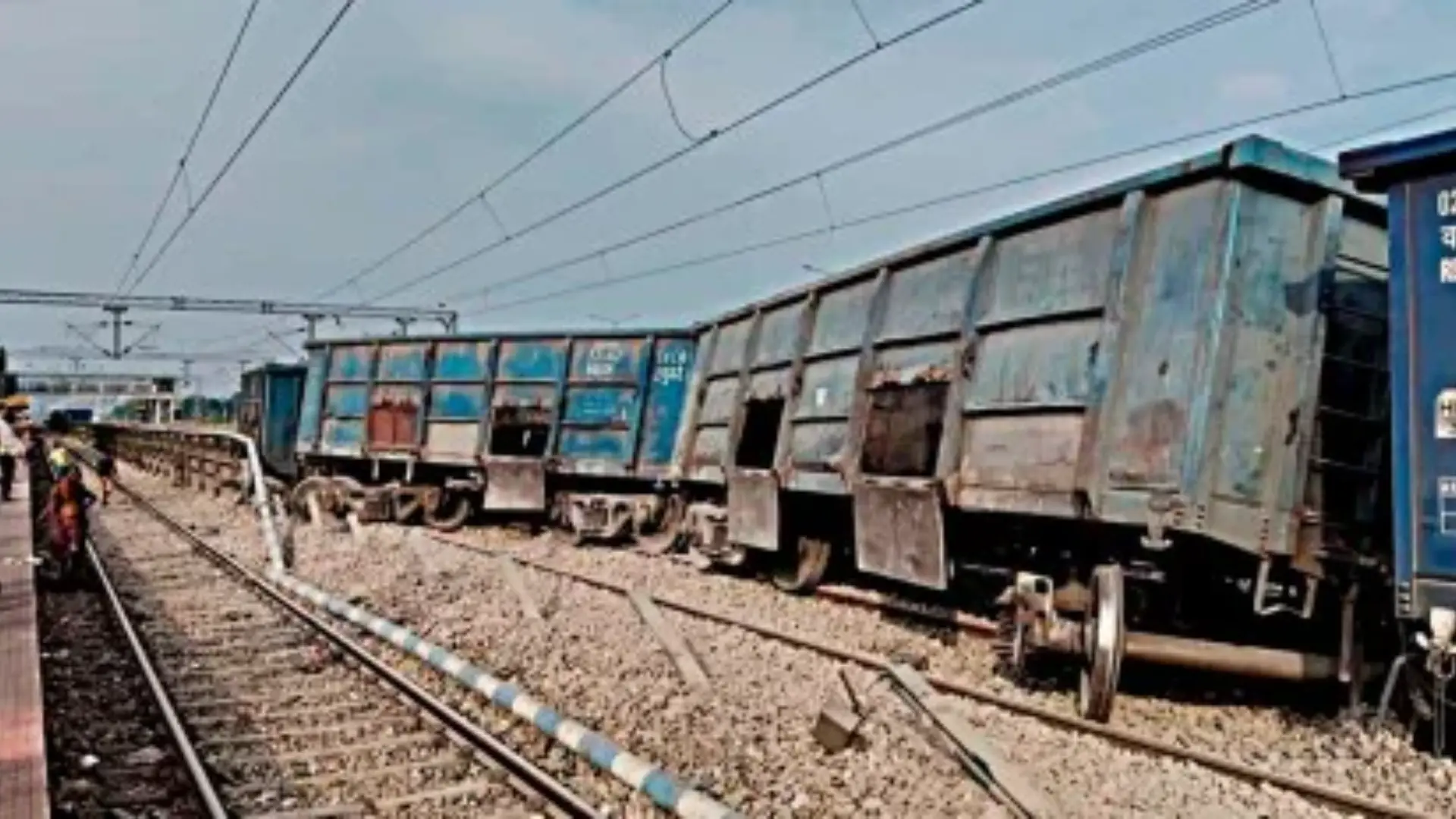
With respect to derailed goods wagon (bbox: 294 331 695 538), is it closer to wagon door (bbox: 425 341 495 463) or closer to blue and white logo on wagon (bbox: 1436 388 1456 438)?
wagon door (bbox: 425 341 495 463)

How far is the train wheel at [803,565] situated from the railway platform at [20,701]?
21.9 ft

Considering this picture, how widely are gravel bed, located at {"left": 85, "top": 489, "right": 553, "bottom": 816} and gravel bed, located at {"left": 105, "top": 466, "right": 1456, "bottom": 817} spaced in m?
0.93

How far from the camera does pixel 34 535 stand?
18156 mm

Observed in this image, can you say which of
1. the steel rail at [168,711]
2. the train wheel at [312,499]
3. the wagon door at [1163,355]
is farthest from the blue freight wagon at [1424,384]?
the train wheel at [312,499]

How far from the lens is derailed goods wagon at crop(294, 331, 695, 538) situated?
1958cm

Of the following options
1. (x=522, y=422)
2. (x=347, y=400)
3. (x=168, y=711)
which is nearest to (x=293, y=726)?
(x=168, y=711)

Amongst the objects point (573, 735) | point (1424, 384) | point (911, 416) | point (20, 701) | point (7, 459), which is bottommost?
point (20, 701)

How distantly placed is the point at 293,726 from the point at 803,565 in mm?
6478

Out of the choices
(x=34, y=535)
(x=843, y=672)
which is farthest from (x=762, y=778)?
(x=34, y=535)

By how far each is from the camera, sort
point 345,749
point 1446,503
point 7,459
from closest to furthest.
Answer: point 1446,503 < point 345,749 < point 7,459

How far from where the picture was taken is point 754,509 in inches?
537

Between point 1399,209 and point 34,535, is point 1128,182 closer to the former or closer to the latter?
point 1399,209

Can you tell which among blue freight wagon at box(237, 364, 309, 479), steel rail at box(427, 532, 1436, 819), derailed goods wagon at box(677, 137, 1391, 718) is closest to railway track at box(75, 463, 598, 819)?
steel rail at box(427, 532, 1436, 819)

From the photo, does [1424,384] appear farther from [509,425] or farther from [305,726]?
[509,425]
